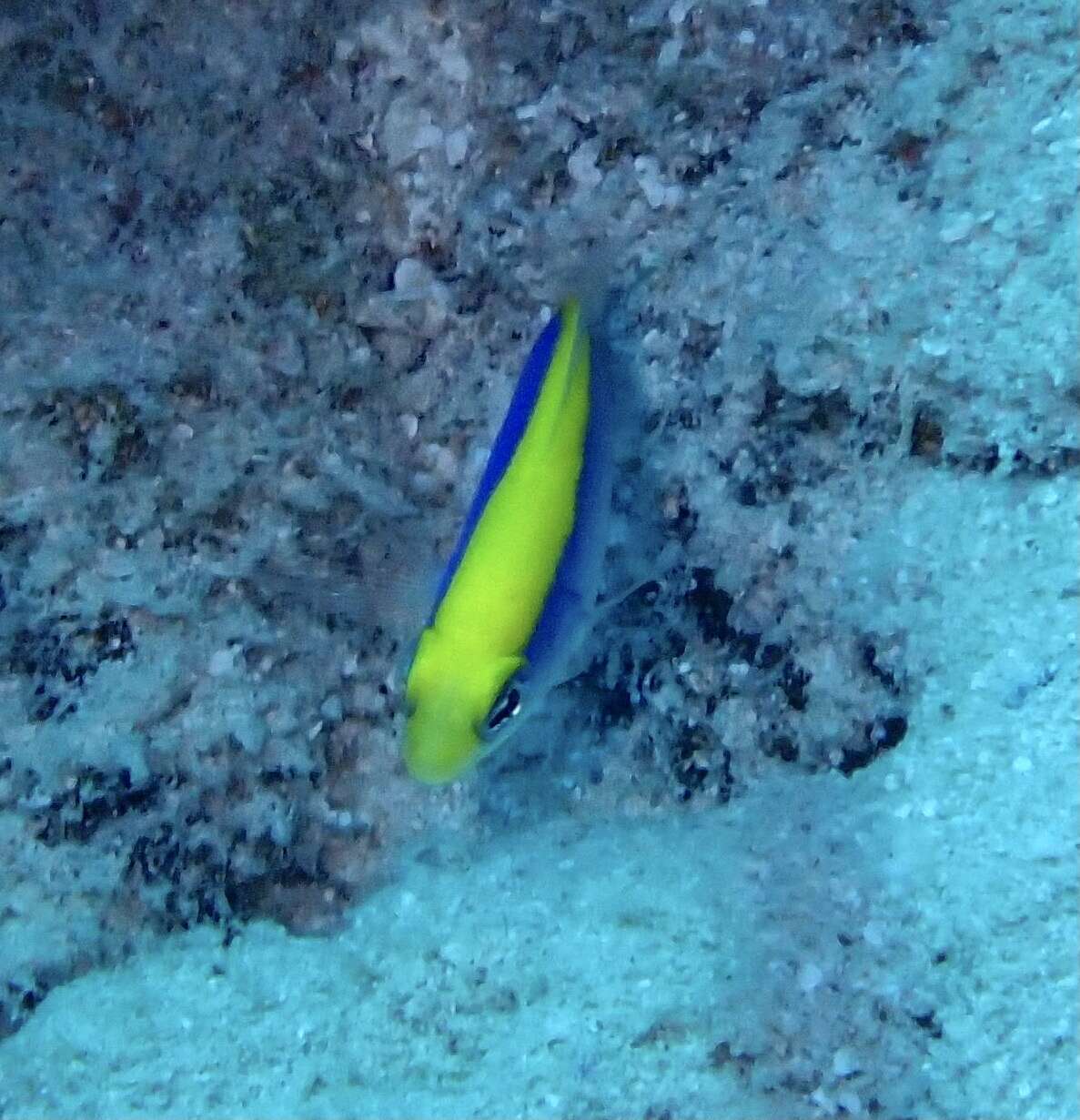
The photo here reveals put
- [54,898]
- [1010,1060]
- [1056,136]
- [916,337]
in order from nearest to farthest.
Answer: [1010,1060]
[1056,136]
[916,337]
[54,898]

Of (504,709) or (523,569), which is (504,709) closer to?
(504,709)

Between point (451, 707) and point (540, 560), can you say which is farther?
point (540, 560)

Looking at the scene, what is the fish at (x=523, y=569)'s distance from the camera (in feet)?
7.30

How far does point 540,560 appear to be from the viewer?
2318 millimetres

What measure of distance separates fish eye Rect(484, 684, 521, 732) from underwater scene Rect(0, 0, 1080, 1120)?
0.06ft

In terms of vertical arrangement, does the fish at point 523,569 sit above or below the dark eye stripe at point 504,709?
above

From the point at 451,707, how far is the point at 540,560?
0.40m

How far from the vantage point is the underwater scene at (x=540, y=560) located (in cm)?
226

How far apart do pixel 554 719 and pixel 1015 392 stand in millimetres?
1542

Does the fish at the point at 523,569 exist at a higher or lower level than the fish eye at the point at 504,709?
higher

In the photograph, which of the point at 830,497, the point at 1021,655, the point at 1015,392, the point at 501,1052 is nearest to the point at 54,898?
the point at 501,1052

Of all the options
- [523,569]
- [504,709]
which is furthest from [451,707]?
[523,569]

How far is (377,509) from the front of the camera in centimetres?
305

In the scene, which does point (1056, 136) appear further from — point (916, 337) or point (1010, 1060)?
point (1010, 1060)
